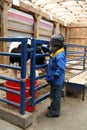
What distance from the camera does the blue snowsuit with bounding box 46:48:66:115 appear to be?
2.48 metres

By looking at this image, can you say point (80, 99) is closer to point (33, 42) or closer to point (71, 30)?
point (33, 42)

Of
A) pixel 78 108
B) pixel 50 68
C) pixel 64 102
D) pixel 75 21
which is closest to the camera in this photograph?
pixel 50 68

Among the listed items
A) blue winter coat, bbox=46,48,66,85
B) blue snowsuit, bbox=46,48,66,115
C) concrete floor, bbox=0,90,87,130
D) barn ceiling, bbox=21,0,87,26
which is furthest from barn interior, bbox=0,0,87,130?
blue winter coat, bbox=46,48,66,85

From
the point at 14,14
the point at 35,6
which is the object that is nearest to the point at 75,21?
the point at 35,6

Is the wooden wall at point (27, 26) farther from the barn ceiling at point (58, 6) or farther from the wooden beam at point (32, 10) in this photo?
the barn ceiling at point (58, 6)

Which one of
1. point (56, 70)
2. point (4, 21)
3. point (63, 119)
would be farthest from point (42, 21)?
point (63, 119)

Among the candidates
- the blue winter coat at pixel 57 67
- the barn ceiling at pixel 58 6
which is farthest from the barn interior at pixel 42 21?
the blue winter coat at pixel 57 67

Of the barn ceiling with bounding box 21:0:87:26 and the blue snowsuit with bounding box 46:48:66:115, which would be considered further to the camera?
the barn ceiling with bounding box 21:0:87:26

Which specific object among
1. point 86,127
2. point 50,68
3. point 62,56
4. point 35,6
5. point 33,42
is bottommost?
point 86,127

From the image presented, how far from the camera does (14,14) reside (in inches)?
231

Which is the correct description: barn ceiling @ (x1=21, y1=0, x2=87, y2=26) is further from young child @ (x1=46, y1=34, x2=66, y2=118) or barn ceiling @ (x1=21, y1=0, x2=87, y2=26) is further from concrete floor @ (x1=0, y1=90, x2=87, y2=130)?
concrete floor @ (x1=0, y1=90, x2=87, y2=130)

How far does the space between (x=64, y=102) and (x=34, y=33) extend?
13.7 ft

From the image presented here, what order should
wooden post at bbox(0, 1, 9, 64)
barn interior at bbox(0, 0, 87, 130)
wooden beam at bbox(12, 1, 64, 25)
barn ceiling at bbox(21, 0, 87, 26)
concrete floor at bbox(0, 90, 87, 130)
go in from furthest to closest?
barn ceiling at bbox(21, 0, 87, 26) → wooden beam at bbox(12, 1, 64, 25) → wooden post at bbox(0, 1, 9, 64) → barn interior at bbox(0, 0, 87, 130) → concrete floor at bbox(0, 90, 87, 130)

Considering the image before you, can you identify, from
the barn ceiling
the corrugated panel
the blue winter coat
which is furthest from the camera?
the corrugated panel
